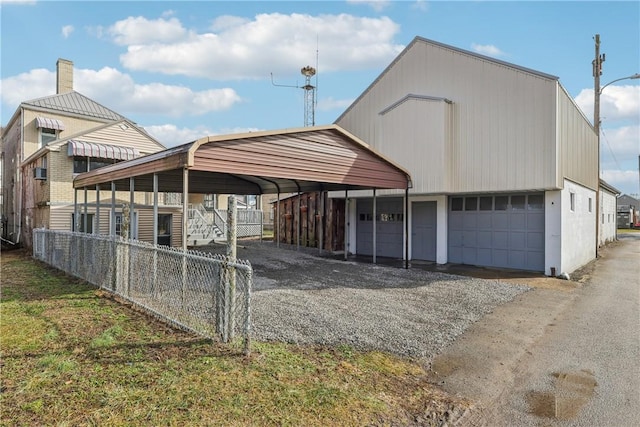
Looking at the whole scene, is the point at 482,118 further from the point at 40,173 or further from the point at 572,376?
the point at 40,173

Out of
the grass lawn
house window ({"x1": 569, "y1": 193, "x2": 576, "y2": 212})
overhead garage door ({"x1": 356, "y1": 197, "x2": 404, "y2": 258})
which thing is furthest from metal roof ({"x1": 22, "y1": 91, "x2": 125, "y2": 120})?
house window ({"x1": 569, "y1": 193, "x2": 576, "y2": 212})

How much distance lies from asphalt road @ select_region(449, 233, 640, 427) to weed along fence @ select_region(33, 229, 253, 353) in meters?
2.77

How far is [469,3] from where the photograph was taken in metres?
10.1

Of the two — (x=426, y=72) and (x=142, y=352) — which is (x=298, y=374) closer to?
(x=142, y=352)

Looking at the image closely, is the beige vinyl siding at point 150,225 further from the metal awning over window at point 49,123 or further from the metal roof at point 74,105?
the metal roof at point 74,105

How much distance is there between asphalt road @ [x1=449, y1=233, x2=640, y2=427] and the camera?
3.57m

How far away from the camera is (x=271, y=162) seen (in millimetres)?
8961

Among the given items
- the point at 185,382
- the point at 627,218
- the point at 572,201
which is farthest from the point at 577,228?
the point at 627,218

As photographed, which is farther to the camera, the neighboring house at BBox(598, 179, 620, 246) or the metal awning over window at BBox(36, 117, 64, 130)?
the neighboring house at BBox(598, 179, 620, 246)

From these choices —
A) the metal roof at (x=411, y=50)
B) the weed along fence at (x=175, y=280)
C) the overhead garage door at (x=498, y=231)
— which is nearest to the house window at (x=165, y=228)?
the weed along fence at (x=175, y=280)

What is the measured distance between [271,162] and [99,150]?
1098 cm

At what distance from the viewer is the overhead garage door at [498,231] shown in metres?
11.7

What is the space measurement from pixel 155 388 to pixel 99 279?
566 cm

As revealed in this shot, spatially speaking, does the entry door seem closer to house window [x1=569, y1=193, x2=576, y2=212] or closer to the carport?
the carport
